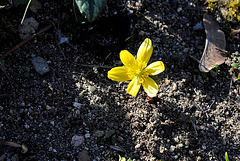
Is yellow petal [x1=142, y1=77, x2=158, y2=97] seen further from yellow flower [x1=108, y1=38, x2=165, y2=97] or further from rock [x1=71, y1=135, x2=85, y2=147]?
rock [x1=71, y1=135, x2=85, y2=147]

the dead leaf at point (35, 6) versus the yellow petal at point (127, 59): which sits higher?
the dead leaf at point (35, 6)

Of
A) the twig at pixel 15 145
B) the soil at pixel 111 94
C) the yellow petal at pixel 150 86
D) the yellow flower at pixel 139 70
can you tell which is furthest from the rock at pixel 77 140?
the yellow petal at pixel 150 86

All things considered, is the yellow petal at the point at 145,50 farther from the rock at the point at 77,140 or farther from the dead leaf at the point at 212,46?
the rock at the point at 77,140

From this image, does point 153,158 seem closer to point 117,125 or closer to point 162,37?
point 117,125

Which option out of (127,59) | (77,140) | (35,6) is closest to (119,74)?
(127,59)

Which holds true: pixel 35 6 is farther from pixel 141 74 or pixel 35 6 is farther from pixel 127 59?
pixel 141 74

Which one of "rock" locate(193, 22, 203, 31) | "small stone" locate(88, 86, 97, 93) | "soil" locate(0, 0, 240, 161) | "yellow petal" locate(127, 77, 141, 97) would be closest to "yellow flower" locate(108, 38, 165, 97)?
"yellow petal" locate(127, 77, 141, 97)
